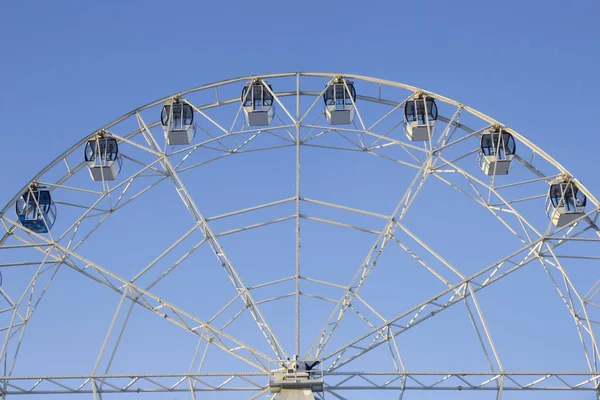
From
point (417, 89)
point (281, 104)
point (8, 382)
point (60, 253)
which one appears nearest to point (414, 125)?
point (417, 89)

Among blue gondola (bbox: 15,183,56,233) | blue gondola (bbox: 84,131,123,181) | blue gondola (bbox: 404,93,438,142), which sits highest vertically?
blue gondola (bbox: 404,93,438,142)

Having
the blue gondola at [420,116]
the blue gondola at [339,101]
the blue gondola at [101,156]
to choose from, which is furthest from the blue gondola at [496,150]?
the blue gondola at [101,156]

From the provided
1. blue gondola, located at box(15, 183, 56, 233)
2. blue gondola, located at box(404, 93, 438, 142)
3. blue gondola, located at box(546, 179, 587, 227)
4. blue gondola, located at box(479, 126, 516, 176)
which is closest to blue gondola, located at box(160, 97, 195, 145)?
blue gondola, located at box(15, 183, 56, 233)

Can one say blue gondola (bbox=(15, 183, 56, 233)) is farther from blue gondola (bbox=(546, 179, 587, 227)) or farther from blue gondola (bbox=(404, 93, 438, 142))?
blue gondola (bbox=(546, 179, 587, 227))

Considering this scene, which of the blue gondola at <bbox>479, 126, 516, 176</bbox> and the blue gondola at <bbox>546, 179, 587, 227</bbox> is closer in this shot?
the blue gondola at <bbox>546, 179, 587, 227</bbox>

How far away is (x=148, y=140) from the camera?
1896 inches

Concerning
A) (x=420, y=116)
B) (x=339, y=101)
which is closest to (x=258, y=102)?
(x=339, y=101)

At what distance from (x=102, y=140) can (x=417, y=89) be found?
1174cm

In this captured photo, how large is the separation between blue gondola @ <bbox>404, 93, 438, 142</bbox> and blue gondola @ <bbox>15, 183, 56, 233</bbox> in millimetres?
13560

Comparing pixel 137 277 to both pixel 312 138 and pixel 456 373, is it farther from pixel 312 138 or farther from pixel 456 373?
pixel 456 373

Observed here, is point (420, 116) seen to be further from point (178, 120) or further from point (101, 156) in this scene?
point (101, 156)

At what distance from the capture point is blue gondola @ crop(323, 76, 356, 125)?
47.8 metres

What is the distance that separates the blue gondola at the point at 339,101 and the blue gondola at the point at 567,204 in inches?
307

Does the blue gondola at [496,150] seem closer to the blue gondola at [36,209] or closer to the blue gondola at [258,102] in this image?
the blue gondola at [258,102]
